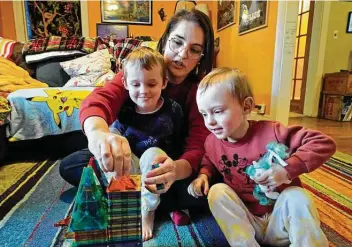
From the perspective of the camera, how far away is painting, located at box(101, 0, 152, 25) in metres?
3.31

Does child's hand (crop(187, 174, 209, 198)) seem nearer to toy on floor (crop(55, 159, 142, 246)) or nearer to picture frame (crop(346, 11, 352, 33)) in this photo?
toy on floor (crop(55, 159, 142, 246))

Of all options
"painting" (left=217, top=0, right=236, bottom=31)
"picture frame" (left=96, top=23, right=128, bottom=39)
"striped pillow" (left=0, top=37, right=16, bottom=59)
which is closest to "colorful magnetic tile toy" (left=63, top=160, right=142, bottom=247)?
"striped pillow" (left=0, top=37, right=16, bottom=59)

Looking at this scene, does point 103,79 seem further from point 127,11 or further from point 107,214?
point 127,11

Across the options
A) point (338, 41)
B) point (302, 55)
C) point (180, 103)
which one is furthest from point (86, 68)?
point (338, 41)

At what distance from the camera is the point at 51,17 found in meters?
3.22

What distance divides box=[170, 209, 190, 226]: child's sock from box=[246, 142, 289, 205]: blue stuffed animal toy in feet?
0.91

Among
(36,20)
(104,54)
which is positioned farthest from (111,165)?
(36,20)

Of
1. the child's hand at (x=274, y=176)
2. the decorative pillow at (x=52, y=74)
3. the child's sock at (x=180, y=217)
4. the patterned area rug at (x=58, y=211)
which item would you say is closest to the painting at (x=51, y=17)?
the decorative pillow at (x=52, y=74)

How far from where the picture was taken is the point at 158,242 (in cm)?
70

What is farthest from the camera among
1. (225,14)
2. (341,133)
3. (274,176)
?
(225,14)

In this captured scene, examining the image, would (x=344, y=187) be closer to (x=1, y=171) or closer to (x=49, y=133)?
(x=49, y=133)

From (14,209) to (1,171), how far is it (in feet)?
1.41

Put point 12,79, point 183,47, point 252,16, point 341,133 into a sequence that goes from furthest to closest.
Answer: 1. point 252,16
2. point 341,133
3. point 12,79
4. point 183,47

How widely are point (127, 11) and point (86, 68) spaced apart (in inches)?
76.0
